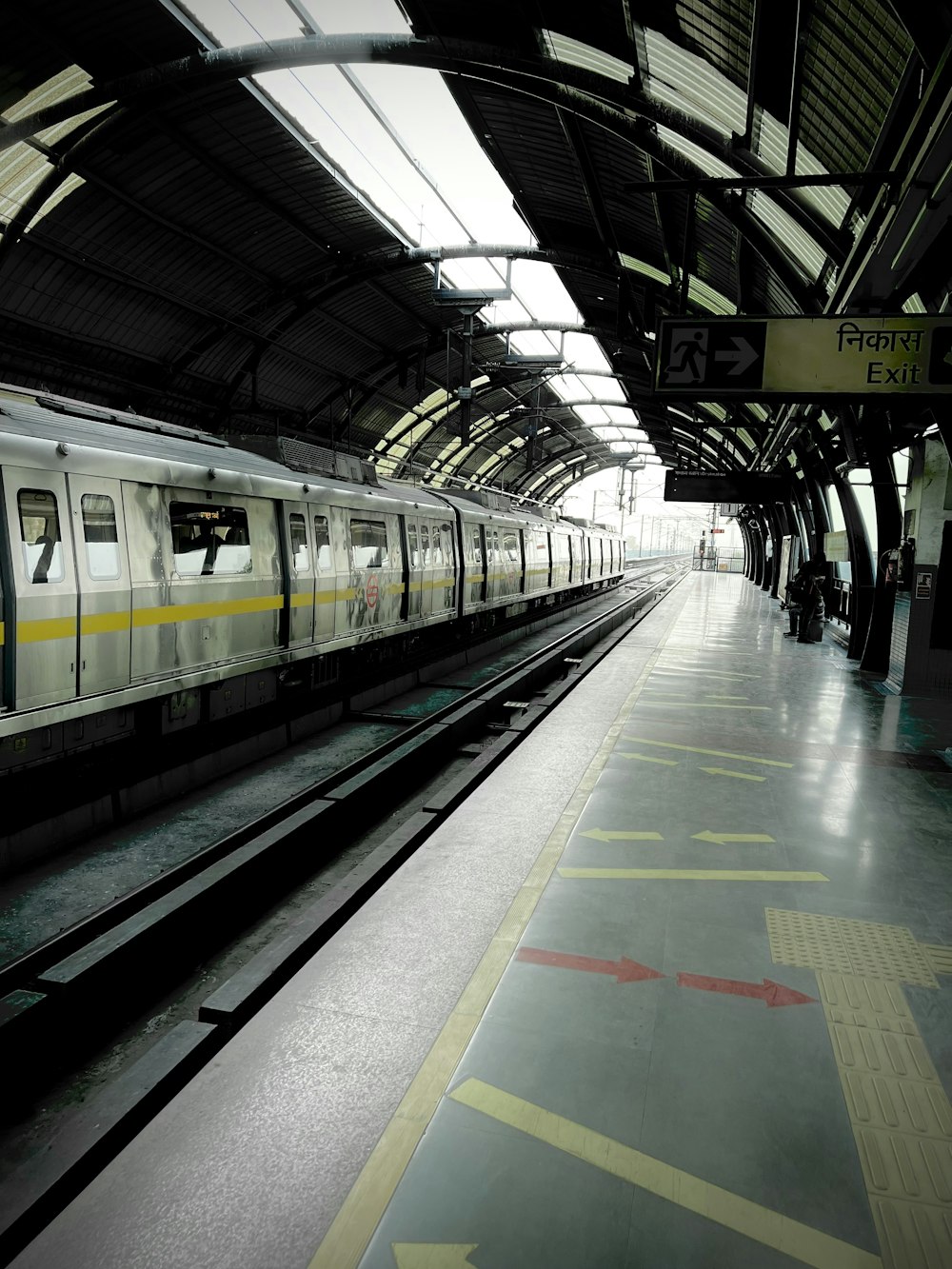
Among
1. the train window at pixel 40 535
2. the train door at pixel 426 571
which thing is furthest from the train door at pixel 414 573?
the train window at pixel 40 535

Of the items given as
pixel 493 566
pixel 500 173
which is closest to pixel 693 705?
pixel 493 566

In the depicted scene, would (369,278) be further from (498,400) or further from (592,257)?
(498,400)

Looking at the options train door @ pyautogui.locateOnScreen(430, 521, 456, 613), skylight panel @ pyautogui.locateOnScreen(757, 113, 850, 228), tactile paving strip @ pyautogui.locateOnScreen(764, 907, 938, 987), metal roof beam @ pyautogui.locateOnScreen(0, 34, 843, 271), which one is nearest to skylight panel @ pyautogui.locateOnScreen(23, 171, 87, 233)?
metal roof beam @ pyautogui.locateOnScreen(0, 34, 843, 271)

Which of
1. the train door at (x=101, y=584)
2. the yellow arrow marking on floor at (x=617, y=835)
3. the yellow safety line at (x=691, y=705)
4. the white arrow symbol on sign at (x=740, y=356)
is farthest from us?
the yellow safety line at (x=691, y=705)

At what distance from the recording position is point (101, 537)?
6.19 m

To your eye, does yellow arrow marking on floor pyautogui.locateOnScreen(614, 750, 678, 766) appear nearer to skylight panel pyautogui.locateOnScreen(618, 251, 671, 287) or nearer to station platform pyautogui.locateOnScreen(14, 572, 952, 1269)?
station platform pyautogui.locateOnScreen(14, 572, 952, 1269)

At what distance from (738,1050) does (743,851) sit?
6.86ft

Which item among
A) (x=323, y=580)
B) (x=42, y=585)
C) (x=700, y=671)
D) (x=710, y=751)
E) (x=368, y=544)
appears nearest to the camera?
(x=42, y=585)

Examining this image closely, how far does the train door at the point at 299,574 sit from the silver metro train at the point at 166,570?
0.08ft

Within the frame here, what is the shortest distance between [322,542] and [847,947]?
7.55m

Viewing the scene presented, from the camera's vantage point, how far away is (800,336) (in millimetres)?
6156

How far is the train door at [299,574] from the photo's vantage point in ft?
29.5

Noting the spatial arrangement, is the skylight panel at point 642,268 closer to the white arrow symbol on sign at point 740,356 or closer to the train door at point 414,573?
the train door at point 414,573

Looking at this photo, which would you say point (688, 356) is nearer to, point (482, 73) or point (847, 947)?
point (847, 947)
